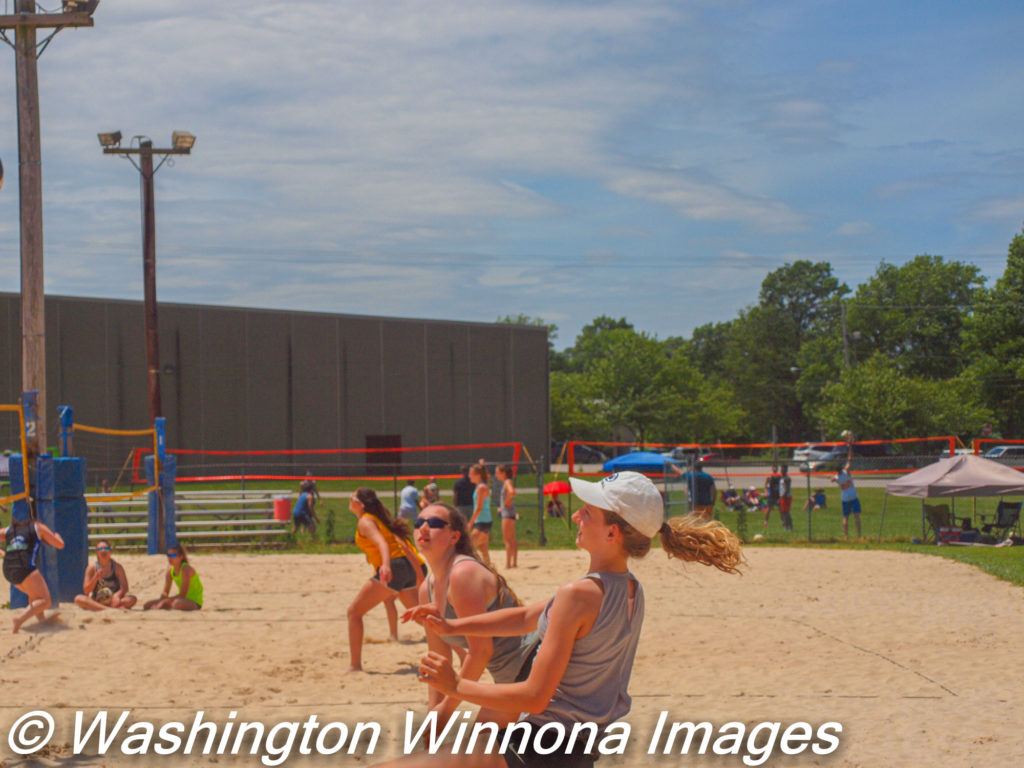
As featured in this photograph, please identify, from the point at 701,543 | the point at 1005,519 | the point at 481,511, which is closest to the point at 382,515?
the point at 701,543

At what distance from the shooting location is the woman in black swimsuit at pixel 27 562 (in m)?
9.95

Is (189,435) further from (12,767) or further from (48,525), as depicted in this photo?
(12,767)

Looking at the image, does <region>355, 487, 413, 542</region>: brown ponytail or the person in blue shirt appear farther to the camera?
the person in blue shirt

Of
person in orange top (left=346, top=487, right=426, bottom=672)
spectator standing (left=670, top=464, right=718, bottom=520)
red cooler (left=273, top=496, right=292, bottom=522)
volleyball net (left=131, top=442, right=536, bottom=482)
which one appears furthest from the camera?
volleyball net (left=131, top=442, right=536, bottom=482)

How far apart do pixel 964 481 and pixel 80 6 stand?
14961 millimetres

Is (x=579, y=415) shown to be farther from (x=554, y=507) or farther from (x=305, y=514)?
(x=305, y=514)

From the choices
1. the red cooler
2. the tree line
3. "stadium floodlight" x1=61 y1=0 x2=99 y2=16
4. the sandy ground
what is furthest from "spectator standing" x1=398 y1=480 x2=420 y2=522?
the tree line

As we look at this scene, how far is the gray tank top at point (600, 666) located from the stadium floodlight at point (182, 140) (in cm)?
1909

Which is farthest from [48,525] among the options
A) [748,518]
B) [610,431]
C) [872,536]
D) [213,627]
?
[610,431]

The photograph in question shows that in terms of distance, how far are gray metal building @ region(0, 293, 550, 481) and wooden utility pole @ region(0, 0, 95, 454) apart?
79.6ft

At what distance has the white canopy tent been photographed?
1750cm

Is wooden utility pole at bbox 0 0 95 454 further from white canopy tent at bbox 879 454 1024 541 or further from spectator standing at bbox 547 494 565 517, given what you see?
white canopy tent at bbox 879 454 1024 541

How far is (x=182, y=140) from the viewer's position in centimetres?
2031

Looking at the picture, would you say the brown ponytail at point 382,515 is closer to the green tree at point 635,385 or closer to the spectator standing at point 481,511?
the spectator standing at point 481,511
